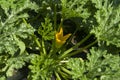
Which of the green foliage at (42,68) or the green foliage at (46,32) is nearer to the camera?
the green foliage at (42,68)

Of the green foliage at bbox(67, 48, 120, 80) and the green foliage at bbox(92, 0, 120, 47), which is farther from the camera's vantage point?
the green foliage at bbox(92, 0, 120, 47)

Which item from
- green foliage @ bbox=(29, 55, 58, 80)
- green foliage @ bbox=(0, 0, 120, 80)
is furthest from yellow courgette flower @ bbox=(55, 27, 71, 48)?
green foliage @ bbox=(29, 55, 58, 80)

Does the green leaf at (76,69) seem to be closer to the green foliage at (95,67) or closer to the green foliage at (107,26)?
the green foliage at (95,67)

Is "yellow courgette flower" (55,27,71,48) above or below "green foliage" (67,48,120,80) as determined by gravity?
above

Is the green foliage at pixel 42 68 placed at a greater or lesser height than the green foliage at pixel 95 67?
greater

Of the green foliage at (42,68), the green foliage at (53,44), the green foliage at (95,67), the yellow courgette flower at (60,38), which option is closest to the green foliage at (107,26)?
the green foliage at (53,44)

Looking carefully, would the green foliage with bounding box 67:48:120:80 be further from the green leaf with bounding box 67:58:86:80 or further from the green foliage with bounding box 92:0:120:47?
the green foliage with bounding box 92:0:120:47

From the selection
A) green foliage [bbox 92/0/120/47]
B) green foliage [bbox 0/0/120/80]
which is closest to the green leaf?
green foliage [bbox 0/0/120/80]

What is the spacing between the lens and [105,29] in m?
2.56

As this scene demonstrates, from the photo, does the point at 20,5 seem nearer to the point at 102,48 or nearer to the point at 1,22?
the point at 1,22

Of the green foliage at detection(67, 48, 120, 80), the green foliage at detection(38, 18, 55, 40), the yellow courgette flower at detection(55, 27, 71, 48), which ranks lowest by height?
the green foliage at detection(67, 48, 120, 80)

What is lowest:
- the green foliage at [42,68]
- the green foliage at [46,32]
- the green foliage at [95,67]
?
the green foliage at [95,67]

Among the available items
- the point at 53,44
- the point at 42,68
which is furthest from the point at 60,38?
the point at 42,68

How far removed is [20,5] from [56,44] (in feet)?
1.41
